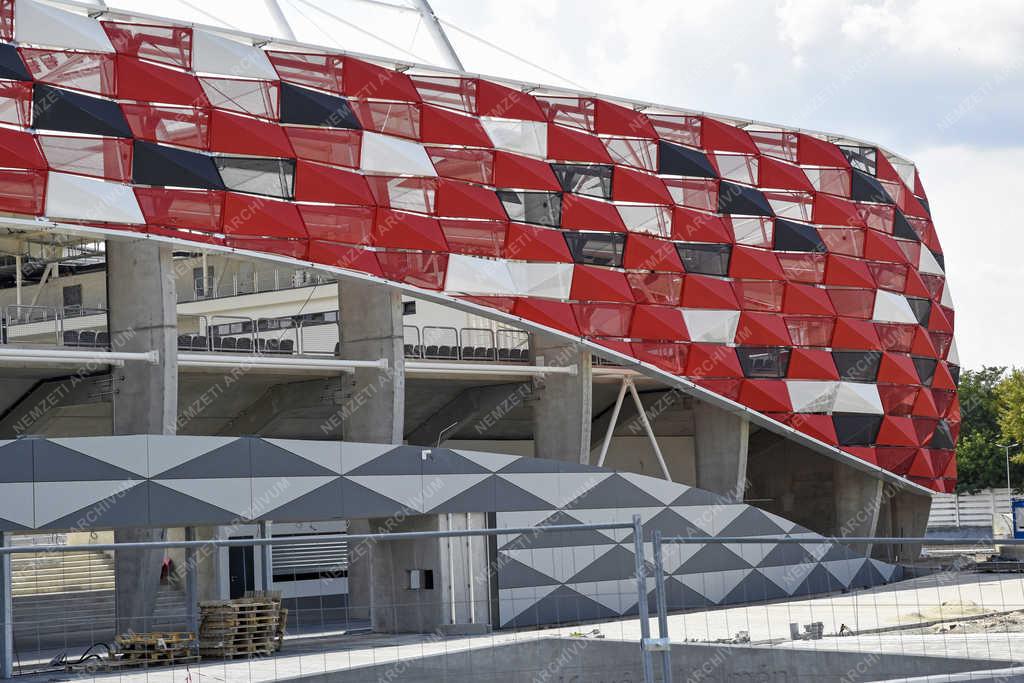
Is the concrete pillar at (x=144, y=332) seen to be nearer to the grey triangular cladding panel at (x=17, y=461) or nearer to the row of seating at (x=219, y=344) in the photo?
the row of seating at (x=219, y=344)

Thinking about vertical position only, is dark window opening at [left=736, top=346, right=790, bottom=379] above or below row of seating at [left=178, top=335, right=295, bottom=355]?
below

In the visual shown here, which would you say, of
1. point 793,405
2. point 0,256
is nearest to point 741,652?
point 793,405

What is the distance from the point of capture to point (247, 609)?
856 inches

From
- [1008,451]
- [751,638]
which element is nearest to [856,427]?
[751,638]

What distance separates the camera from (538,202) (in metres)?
38.0

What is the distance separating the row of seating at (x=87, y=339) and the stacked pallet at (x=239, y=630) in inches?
555

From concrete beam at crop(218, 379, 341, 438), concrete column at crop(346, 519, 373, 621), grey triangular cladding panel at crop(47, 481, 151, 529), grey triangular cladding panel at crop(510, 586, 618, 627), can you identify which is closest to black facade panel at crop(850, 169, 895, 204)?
concrete beam at crop(218, 379, 341, 438)

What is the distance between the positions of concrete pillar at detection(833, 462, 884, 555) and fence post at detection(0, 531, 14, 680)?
34200mm

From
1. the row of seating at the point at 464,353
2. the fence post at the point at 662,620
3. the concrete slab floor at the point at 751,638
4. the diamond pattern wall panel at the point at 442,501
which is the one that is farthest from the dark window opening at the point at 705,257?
the fence post at the point at 662,620

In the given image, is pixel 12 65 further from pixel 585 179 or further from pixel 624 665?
pixel 624 665

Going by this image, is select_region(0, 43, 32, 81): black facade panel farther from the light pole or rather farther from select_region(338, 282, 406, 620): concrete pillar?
the light pole

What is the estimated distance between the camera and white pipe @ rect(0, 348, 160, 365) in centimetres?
2808

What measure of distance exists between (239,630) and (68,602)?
837cm

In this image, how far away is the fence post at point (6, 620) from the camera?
43.7 ft
